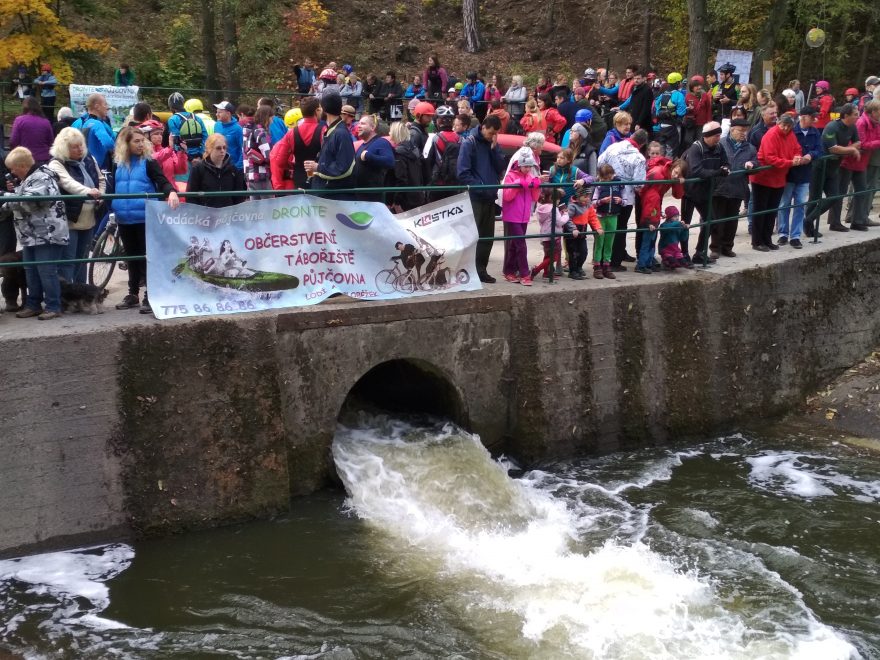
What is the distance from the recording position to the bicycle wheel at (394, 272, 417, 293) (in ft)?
29.8

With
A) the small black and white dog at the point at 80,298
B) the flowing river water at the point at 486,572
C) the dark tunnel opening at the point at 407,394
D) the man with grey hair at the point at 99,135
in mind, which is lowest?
the flowing river water at the point at 486,572

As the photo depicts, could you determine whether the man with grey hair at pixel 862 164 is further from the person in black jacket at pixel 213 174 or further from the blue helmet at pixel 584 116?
the person in black jacket at pixel 213 174

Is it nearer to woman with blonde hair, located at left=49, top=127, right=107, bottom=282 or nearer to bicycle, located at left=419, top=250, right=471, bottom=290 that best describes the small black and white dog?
woman with blonde hair, located at left=49, top=127, right=107, bottom=282

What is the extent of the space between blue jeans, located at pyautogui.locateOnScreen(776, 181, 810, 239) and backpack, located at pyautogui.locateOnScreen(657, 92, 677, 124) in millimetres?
4002

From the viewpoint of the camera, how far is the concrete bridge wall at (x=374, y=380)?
24.4 feet

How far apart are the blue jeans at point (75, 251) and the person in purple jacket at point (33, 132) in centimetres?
452

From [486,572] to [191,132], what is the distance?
7079 millimetres

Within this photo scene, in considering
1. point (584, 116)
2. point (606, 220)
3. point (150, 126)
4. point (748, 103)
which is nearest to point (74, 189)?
point (150, 126)

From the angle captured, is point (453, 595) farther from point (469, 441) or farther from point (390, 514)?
point (469, 441)

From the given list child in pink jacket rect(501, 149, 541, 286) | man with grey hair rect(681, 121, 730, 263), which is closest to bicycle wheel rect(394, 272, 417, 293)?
child in pink jacket rect(501, 149, 541, 286)

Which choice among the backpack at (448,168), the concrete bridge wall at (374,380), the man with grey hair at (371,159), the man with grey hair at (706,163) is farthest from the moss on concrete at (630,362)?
the man with grey hair at (371,159)

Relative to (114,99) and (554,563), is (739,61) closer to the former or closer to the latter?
(114,99)

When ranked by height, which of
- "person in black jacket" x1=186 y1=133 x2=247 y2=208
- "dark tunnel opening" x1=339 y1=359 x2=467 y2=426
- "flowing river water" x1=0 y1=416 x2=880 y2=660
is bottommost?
"flowing river water" x1=0 y1=416 x2=880 y2=660

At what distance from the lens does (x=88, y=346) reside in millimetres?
7473
